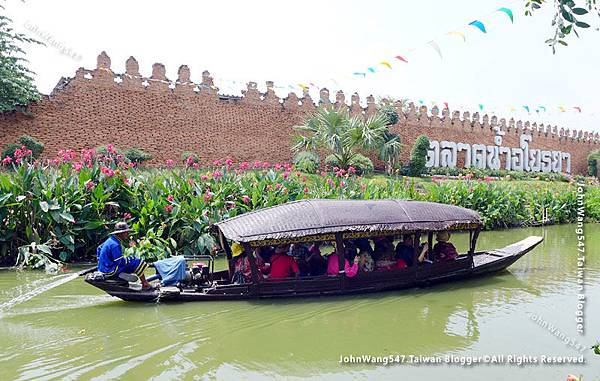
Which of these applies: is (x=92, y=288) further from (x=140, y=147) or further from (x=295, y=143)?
(x=295, y=143)

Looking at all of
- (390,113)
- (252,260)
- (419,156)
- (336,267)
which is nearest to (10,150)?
(252,260)

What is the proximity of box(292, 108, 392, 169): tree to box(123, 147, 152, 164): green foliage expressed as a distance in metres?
6.42

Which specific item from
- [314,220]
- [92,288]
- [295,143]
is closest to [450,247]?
[314,220]

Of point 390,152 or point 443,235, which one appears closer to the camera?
point 443,235

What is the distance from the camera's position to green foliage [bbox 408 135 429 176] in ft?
85.1

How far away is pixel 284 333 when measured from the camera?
5.95m

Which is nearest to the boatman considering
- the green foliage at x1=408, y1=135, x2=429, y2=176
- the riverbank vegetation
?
the riverbank vegetation

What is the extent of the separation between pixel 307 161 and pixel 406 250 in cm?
1378

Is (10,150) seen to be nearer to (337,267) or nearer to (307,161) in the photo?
(307,161)

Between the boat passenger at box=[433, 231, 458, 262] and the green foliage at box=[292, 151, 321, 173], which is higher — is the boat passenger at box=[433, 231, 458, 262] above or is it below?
below

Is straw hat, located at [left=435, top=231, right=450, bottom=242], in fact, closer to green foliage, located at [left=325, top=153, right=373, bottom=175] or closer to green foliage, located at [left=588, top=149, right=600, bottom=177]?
green foliage, located at [left=325, top=153, right=373, bottom=175]

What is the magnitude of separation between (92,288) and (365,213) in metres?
4.24

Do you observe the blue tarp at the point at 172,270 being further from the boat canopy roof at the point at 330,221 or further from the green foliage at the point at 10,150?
the green foliage at the point at 10,150

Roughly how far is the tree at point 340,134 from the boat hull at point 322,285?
13014 mm
